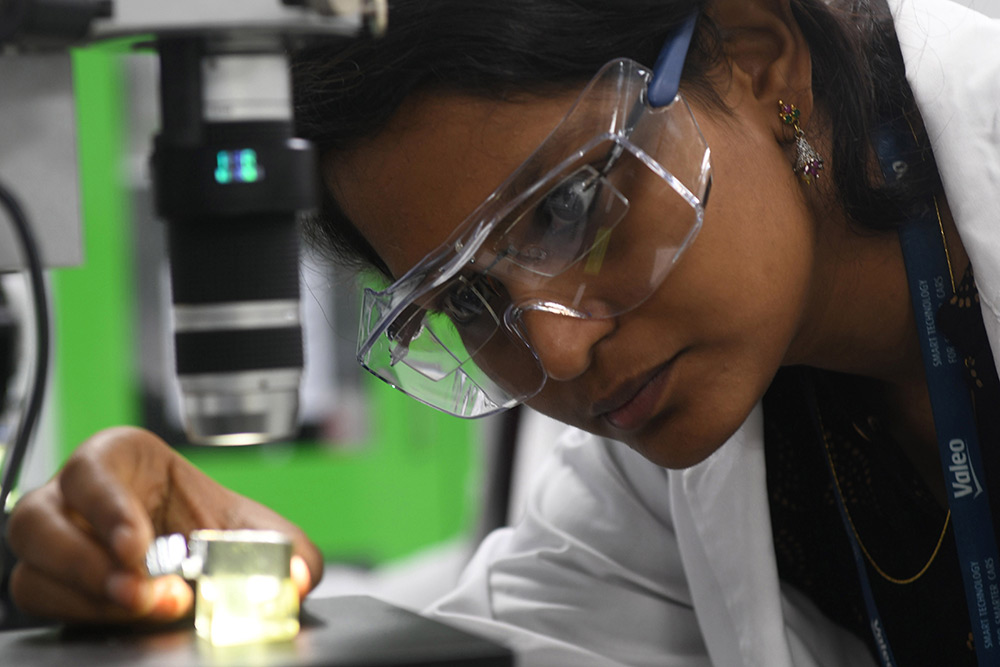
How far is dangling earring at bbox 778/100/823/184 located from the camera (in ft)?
2.93

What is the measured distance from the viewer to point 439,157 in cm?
80

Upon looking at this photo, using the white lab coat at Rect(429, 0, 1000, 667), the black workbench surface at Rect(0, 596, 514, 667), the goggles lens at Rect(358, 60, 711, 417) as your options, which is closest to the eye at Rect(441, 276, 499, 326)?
the goggles lens at Rect(358, 60, 711, 417)

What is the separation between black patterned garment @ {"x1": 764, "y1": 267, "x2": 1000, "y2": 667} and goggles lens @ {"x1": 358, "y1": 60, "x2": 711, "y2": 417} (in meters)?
0.43

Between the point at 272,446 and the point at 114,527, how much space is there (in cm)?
303

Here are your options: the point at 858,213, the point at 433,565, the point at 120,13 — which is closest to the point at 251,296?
the point at 120,13

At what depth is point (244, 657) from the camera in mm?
667

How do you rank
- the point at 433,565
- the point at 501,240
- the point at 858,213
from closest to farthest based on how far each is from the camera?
the point at 501,240, the point at 858,213, the point at 433,565

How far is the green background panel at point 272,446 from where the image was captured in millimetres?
3350

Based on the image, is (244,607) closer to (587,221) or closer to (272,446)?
(587,221)

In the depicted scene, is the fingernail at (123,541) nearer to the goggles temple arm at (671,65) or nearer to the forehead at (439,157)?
the forehead at (439,157)

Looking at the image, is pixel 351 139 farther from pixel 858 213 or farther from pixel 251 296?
pixel 858 213

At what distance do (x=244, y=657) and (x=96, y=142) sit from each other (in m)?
3.10

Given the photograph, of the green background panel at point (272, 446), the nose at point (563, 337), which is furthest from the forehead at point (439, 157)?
the green background panel at point (272, 446)

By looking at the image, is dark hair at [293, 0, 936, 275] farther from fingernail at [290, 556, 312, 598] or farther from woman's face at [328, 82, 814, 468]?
fingernail at [290, 556, 312, 598]
